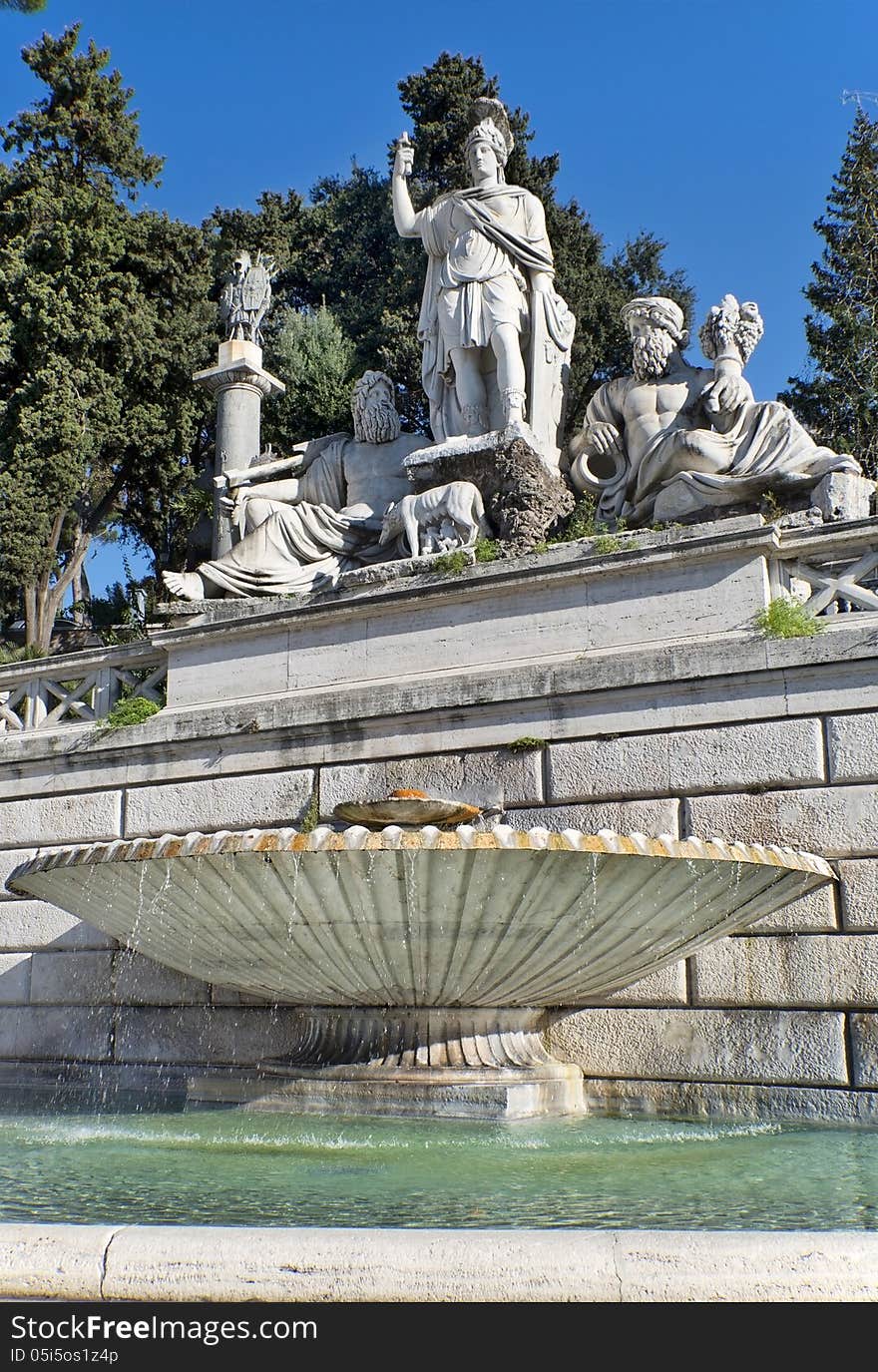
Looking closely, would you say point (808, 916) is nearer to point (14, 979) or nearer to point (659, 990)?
point (659, 990)

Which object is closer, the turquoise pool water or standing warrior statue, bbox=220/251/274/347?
the turquoise pool water

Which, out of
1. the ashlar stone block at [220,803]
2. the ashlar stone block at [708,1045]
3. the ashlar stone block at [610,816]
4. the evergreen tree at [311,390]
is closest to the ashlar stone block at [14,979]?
the ashlar stone block at [220,803]

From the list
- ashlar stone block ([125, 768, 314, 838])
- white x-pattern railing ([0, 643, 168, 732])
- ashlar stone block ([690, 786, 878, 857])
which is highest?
white x-pattern railing ([0, 643, 168, 732])

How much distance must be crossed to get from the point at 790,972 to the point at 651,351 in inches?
221

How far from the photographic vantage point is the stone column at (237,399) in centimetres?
1372

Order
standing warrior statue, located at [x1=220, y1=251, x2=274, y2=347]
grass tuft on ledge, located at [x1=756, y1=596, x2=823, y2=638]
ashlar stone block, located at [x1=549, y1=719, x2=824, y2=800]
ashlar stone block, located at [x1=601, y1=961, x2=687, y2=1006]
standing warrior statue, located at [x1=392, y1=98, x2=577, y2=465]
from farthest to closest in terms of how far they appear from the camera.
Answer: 1. standing warrior statue, located at [x1=220, y1=251, x2=274, y2=347]
2. standing warrior statue, located at [x1=392, y1=98, x2=577, y2=465]
3. grass tuft on ledge, located at [x1=756, y1=596, x2=823, y2=638]
4. ashlar stone block, located at [x1=601, y1=961, x2=687, y2=1006]
5. ashlar stone block, located at [x1=549, y1=719, x2=824, y2=800]

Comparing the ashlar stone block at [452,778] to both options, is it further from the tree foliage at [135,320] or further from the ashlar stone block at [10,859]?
the tree foliage at [135,320]

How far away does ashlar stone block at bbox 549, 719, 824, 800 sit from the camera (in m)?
8.01

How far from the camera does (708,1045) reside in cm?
792

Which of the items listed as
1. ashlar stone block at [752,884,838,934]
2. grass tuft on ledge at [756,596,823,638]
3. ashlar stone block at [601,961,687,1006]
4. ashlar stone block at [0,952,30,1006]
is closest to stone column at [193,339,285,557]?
ashlar stone block at [0,952,30,1006]

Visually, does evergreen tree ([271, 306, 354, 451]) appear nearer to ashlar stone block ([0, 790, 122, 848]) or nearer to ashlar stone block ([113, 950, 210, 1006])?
ashlar stone block ([0, 790, 122, 848])

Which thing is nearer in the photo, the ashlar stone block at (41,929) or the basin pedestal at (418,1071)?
the basin pedestal at (418,1071)

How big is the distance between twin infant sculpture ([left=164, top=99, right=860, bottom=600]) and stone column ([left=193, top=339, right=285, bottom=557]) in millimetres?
1018

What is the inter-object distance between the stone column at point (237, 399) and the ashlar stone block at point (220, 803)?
162 inches
